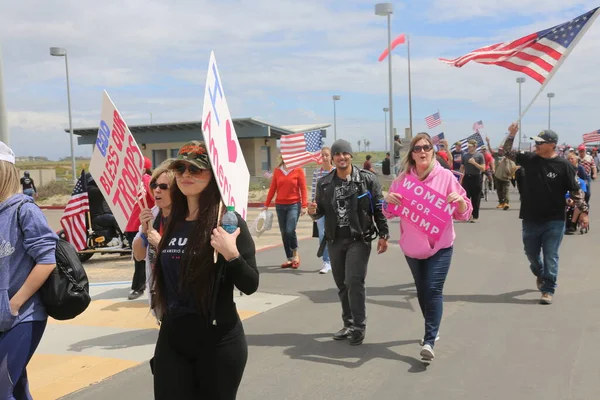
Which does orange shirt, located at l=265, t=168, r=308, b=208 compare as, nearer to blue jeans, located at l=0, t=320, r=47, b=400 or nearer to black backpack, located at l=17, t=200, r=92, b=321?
black backpack, located at l=17, t=200, r=92, b=321

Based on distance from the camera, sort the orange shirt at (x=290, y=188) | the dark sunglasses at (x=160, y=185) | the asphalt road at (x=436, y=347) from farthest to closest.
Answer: the orange shirt at (x=290, y=188)
the asphalt road at (x=436, y=347)
the dark sunglasses at (x=160, y=185)

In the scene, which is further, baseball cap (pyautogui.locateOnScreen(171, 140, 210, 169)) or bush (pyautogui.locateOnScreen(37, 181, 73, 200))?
bush (pyautogui.locateOnScreen(37, 181, 73, 200))

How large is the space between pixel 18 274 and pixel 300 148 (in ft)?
25.6

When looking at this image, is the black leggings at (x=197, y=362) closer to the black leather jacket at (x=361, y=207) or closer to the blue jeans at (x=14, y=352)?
the blue jeans at (x=14, y=352)

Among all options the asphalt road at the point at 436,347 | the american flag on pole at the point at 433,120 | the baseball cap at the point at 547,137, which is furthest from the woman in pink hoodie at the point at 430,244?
the american flag on pole at the point at 433,120

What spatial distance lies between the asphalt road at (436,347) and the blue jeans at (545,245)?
1.05 feet

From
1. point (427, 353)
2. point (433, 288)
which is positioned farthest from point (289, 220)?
point (427, 353)

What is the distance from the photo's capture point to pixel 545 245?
6.80 m

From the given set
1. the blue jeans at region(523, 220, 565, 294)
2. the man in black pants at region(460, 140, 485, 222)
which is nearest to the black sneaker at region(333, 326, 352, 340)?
the blue jeans at region(523, 220, 565, 294)

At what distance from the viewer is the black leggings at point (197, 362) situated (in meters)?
2.79

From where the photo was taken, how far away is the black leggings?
2795 millimetres

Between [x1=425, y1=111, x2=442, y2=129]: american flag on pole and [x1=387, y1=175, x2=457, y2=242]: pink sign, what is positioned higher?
[x1=425, y1=111, x2=442, y2=129]: american flag on pole

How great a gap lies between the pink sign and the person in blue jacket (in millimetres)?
3141

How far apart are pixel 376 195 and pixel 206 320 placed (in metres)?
3.10
